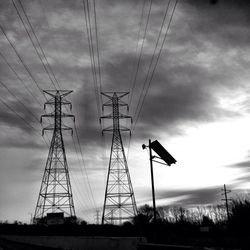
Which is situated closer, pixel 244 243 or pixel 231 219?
pixel 244 243

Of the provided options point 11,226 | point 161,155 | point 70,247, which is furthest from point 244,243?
point 11,226

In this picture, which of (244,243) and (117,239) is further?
(244,243)

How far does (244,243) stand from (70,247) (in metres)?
12.9

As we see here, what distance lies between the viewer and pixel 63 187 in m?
34.7

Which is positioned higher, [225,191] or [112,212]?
[225,191]

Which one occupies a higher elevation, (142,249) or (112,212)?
(112,212)

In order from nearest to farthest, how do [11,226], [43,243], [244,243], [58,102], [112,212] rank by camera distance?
[244,243]
[43,243]
[112,212]
[58,102]
[11,226]

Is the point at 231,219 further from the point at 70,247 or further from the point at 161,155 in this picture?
the point at 161,155

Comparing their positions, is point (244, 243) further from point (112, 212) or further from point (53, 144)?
point (53, 144)

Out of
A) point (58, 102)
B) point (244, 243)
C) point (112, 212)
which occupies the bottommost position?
point (244, 243)

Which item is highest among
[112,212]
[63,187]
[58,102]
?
[58,102]

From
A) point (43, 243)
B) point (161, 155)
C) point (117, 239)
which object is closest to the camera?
point (161, 155)

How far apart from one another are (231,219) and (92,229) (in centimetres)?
1505

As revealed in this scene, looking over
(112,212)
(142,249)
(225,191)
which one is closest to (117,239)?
(142,249)
